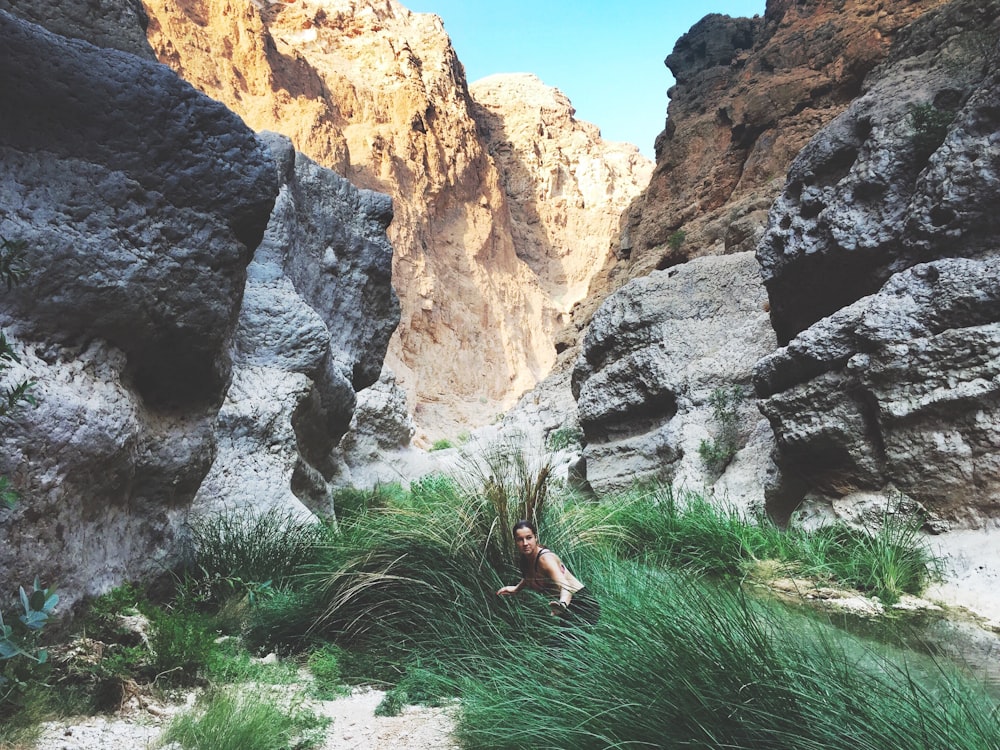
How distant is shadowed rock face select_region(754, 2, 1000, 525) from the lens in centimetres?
489

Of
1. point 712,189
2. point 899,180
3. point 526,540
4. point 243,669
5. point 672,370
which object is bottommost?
point 243,669

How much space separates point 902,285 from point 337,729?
4.77 m

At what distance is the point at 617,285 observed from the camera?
2048 cm

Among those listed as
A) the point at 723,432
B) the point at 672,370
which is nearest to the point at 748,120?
the point at 672,370

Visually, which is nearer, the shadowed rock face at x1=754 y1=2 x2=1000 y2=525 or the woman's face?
the woman's face

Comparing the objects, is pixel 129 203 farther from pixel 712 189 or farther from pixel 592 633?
pixel 712 189

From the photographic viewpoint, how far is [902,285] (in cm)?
535

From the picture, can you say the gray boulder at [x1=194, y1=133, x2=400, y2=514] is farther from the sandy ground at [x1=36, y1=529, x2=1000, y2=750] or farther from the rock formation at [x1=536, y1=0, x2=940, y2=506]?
the rock formation at [x1=536, y1=0, x2=940, y2=506]

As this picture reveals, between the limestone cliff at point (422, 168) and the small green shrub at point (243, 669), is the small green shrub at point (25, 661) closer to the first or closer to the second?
the small green shrub at point (243, 669)

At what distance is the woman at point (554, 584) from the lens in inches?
128

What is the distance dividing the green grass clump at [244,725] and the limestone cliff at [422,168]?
25.6 meters

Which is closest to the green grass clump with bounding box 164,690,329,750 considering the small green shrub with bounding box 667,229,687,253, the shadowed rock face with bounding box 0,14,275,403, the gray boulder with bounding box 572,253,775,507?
the shadowed rock face with bounding box 0,14,275,403

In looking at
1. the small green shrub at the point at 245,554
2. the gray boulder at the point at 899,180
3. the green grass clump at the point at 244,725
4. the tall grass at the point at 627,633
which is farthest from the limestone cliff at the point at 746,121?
the green grass clump at the point at 244,725

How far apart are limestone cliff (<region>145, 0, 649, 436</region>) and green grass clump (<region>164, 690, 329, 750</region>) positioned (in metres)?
25.6
